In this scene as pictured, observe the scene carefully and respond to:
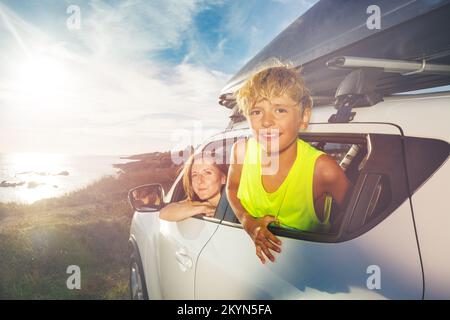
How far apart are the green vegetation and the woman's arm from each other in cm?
62

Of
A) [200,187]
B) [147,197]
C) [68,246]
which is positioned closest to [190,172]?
[200,187]

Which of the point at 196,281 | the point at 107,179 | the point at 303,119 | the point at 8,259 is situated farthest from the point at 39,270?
the point at 107,179

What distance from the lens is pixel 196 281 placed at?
1.81m

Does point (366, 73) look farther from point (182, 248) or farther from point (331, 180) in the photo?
point (182, 248)

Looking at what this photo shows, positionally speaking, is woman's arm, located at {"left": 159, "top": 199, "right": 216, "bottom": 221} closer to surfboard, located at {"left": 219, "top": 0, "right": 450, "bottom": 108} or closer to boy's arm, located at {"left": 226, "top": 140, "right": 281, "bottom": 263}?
boy's arm, located at {"left": 226, "top": 140, "right": 281, "bottom": 263}

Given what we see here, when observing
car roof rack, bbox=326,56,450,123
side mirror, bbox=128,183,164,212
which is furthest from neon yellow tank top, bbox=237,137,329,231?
side mirror, bbox=128,183,164,212

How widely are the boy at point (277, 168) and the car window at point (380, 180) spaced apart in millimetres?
80

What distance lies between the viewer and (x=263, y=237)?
153cm

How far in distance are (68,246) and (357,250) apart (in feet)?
18.8

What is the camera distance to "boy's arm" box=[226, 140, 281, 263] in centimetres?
150

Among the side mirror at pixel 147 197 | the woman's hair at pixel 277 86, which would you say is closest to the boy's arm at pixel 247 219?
the woman's hair at pixel 277 86
